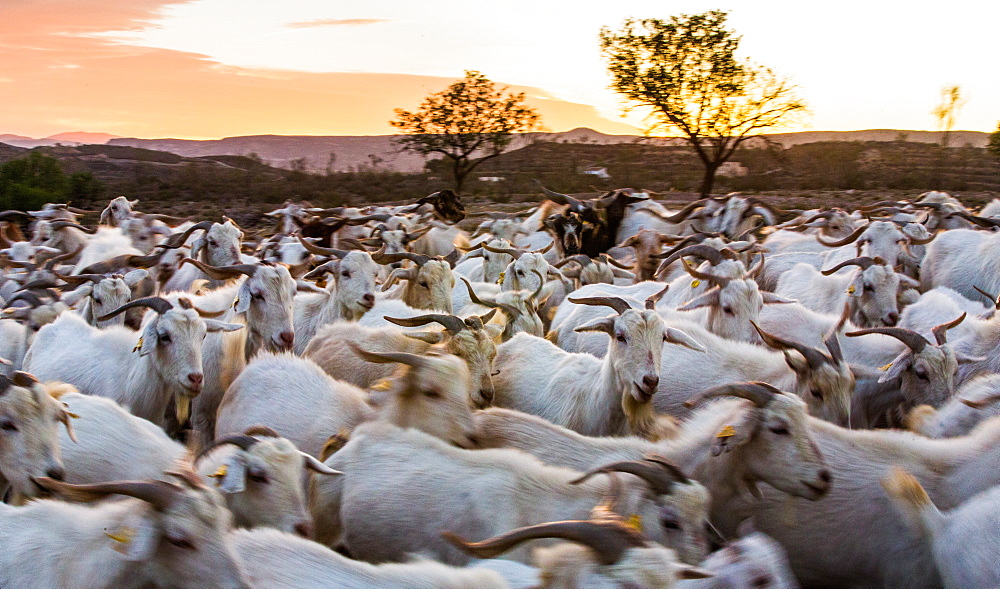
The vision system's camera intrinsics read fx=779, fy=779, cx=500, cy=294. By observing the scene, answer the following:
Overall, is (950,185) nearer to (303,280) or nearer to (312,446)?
(303,280)

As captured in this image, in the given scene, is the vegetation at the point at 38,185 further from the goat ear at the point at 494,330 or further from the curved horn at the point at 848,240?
the curved horn at the point at 848,240

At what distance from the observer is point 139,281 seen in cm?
775

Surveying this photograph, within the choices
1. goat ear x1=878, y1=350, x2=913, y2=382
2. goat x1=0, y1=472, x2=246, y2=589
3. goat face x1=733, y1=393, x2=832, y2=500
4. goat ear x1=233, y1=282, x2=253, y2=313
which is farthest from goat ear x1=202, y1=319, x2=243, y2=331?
goat ear x1=878, y1=350, x2=913, y2=382

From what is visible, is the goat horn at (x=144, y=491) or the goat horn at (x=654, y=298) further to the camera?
the goat horn at (x=654, y=298)

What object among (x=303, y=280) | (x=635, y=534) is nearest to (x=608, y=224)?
(x=303, y=280)

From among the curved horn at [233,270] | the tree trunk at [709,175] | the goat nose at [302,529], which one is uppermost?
the tree trunk at [709,175]

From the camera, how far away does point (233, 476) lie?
3.31m

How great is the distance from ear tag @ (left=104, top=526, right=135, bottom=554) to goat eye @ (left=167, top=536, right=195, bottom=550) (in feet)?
0.40

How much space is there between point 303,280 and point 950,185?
31.5m

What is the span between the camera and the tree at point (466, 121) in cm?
2761

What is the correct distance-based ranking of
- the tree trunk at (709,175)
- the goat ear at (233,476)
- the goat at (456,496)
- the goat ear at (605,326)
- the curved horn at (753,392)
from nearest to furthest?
1. the goat at (456,496)
2. the goat ear at (233,476)
3. the curved horn at (753,392)
4. the goat ear at (605,326)
5. the tree trunk at (709,175)

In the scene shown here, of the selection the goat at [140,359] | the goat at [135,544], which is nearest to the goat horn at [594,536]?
the goat at [135,544]

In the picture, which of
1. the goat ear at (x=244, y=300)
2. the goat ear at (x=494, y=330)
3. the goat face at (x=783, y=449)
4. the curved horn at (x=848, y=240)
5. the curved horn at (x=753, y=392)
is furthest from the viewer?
the curved horn at (x=848, y=240)

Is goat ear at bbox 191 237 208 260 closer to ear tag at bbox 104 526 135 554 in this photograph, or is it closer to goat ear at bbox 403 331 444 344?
goat ear at bbox 403 331 444 344
